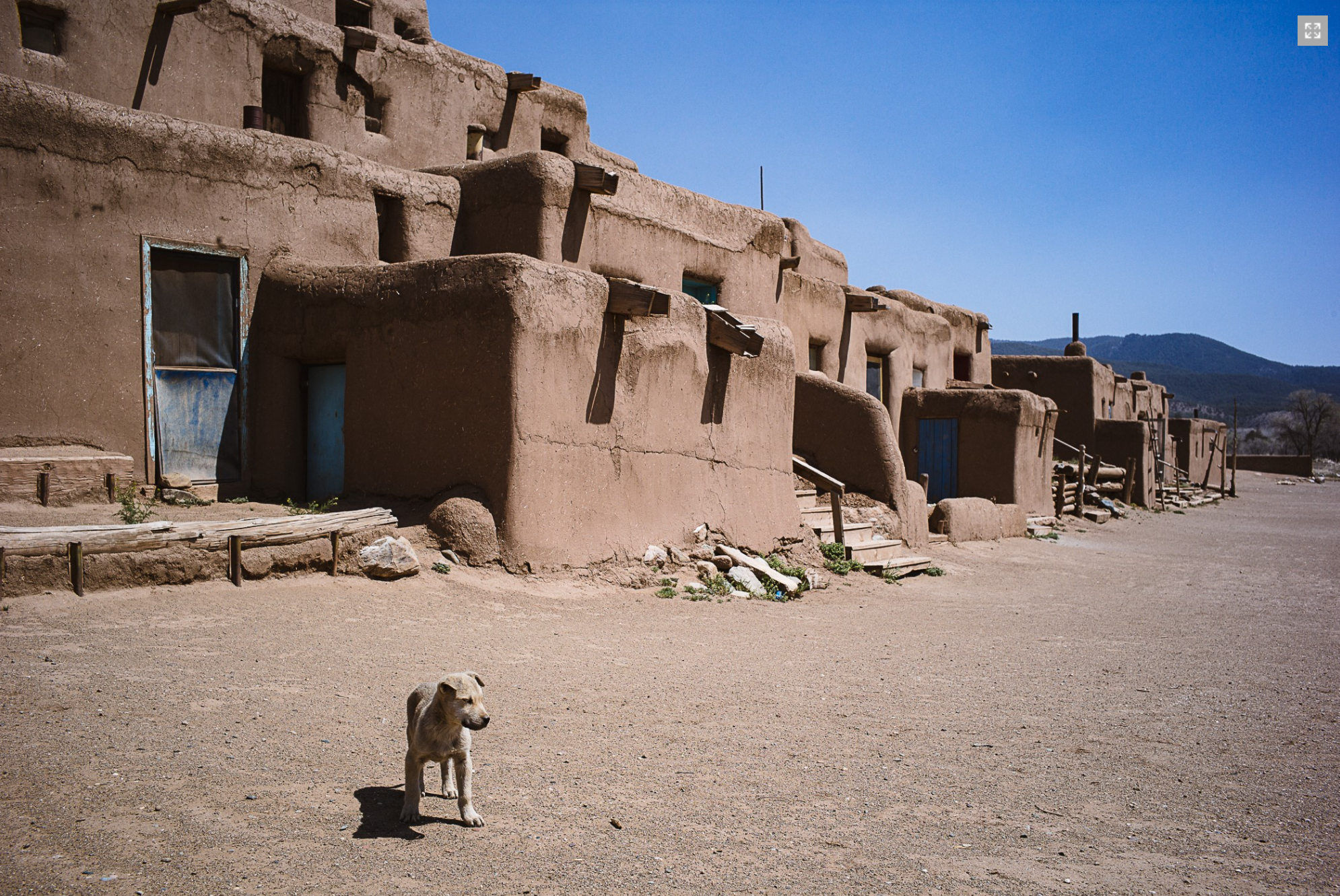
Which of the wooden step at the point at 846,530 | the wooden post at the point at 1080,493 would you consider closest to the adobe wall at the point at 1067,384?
the wooden post at the point at 1080,493

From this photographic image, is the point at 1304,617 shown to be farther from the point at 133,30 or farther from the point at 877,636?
the point at 133,30

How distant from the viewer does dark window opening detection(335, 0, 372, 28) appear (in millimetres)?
16047

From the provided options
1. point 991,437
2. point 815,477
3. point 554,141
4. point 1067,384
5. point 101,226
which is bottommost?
point 815,477

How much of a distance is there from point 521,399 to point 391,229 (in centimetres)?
410

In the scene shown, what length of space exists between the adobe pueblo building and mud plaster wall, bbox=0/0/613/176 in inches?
1.7

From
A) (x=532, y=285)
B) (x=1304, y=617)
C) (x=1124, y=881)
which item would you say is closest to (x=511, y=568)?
(x=532, y=285)

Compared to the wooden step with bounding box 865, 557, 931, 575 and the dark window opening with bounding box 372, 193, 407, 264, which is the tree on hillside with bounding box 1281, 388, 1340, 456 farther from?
the dark window opening with bounding box 372, 193, 407, 264

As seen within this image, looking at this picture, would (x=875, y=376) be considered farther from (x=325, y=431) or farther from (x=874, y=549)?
(x=325, y=431)

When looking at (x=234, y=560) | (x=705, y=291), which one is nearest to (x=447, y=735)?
(x=234, y=560)

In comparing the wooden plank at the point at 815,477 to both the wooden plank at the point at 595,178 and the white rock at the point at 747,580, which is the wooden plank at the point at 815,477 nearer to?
the white rock at the point at 747,580

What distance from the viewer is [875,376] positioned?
757 inches

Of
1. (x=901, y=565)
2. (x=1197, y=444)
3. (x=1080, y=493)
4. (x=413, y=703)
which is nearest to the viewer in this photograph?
(x=413, y=703)

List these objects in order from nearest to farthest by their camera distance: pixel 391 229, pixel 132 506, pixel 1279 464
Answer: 1. pixel 132 506
2. pixel 391 229
3. pixel 1279 464

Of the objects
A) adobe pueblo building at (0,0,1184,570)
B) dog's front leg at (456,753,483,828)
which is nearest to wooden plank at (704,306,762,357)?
adobe pueblo building at (0,0,1184,570)
